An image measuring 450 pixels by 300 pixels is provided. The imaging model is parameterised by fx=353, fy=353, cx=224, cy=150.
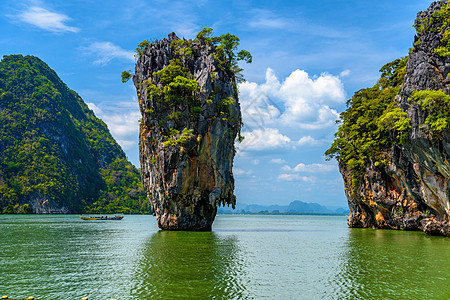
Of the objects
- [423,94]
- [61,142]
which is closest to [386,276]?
[423,94]

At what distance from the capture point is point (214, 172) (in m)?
46.4

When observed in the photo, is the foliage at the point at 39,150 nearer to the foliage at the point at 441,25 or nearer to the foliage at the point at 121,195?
the foliage at the point at 121,195

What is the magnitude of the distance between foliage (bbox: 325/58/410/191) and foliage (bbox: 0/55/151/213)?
408ft

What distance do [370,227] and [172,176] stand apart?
34286mm

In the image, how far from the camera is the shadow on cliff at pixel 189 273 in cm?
1617

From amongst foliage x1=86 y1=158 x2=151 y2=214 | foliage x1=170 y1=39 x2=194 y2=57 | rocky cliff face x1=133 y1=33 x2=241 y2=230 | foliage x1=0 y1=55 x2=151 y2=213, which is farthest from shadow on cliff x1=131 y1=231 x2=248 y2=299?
foliage x1=86 y1=158 x2=151 y2=214

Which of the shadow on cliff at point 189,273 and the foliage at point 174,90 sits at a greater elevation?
the foliage at point 174,90

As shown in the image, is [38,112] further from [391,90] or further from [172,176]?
[391,90]

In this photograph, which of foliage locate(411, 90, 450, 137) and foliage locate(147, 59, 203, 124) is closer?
foliage locate(411, 90, 450, 137)

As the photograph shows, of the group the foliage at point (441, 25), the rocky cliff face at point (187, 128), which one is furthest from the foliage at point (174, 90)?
the foliage at point (441, 25)

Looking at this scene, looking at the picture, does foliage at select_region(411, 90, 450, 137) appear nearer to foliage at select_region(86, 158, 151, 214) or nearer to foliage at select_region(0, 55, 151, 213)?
foliage at select_region(0, 55, 151, 213)

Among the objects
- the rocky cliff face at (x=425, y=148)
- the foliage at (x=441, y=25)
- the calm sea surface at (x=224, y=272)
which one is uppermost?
the foliage at (x=441, y=25)

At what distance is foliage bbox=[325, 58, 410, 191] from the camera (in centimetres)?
4684

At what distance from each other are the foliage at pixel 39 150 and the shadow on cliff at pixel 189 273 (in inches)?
5056
